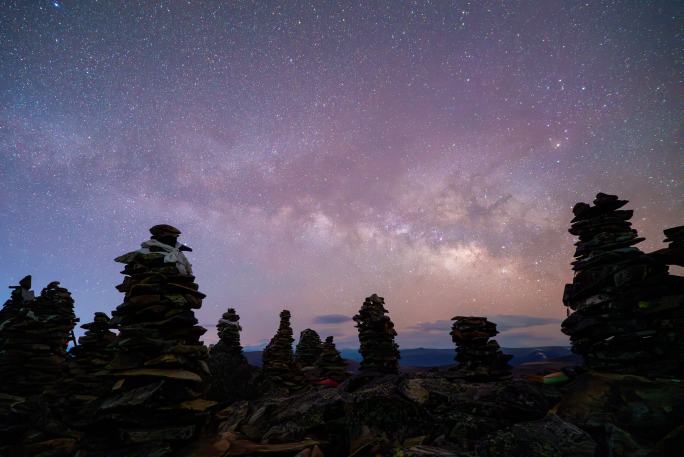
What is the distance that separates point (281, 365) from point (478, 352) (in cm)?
1860

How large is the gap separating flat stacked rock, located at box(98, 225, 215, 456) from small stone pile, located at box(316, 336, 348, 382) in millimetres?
19355

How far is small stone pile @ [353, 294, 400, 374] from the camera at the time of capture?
1977 cm

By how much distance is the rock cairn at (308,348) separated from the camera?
33.4m

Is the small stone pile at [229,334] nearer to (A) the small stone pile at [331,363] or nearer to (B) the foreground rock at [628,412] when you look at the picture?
(A) the small stone pile at [331,363]

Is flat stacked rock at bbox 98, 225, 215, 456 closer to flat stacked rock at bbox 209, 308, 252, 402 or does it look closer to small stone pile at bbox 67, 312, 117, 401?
small stone pile at bbox 67, 312, 117, 401

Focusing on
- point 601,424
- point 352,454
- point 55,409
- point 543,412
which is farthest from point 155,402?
point 55,409

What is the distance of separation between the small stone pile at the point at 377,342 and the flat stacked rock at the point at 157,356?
13754 mm

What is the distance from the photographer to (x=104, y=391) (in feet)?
24.0

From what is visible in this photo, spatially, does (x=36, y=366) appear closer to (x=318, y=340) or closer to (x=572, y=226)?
(x=318, y=340)

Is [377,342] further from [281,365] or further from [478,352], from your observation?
[281,365]

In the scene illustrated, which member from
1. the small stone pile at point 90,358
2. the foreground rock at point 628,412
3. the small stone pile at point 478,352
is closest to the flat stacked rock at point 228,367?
the small stone pile at point 90,358

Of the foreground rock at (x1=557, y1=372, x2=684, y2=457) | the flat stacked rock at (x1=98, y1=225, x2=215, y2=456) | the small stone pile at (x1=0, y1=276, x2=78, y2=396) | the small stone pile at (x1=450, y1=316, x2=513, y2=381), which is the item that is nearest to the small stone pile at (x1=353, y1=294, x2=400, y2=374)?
the small stone pile at (x1=450, y1=316, x2=513, y2=381)

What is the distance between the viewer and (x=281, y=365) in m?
25.8

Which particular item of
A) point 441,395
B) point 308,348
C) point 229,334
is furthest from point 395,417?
point 308,348
